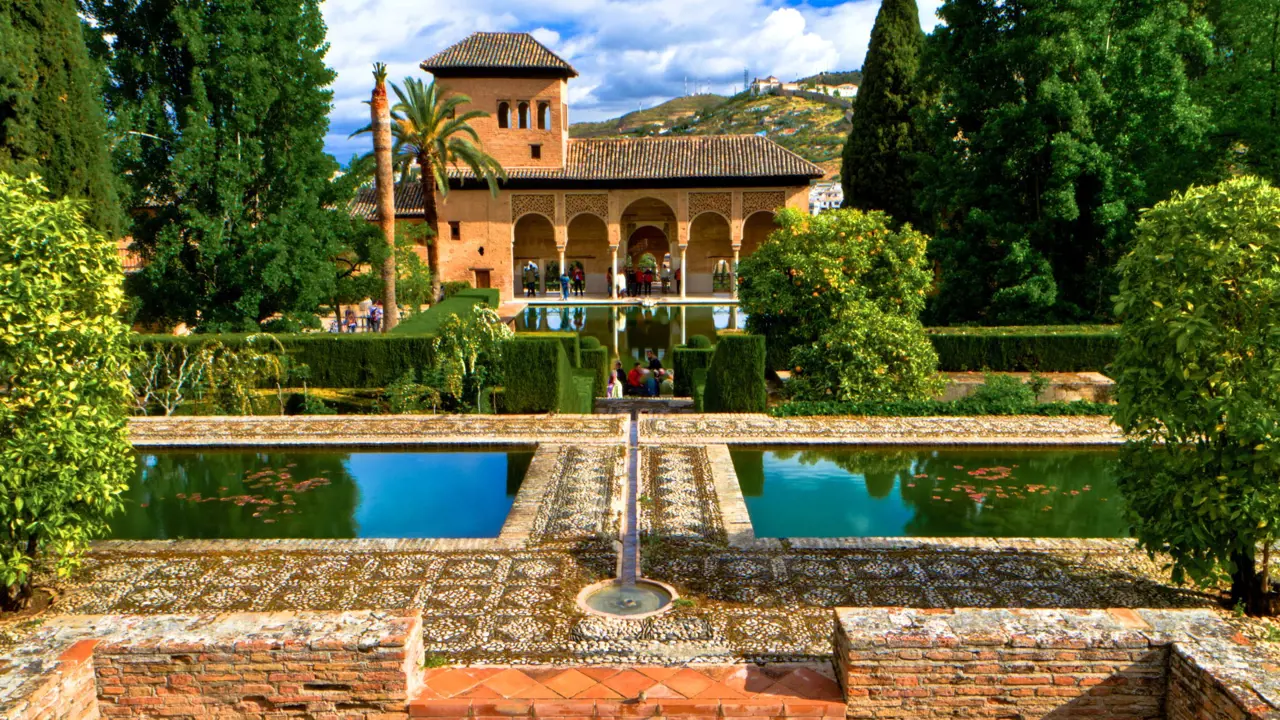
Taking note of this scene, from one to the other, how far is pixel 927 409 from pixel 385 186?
13.0 meters

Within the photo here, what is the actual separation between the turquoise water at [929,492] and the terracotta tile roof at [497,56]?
2372 cm

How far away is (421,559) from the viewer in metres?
7.41

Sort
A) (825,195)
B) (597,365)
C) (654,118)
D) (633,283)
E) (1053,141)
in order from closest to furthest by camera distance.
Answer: (597,365)
(1053,141)
(633,283)
(825,195)
(654,118)

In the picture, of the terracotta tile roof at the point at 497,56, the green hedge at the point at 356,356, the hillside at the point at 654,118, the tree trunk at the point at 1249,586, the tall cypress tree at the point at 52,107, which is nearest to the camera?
the tree trunk at the point at 1249,586

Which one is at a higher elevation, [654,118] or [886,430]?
[654,118]

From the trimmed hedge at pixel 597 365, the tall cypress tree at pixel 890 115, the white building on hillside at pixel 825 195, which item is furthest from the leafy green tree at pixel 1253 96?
the white building on hillside at pixel 825 195

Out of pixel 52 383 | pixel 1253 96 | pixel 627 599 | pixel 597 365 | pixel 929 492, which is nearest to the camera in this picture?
pixel 52 383

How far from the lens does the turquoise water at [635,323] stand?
909 inches

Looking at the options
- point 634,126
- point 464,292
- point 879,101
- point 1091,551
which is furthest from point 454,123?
point 634,126

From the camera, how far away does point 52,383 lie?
19.6ft

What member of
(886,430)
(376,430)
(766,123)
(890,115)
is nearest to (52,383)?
(376,430)

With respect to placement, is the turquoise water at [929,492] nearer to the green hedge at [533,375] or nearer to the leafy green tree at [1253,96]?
the green hedge at [533,375]

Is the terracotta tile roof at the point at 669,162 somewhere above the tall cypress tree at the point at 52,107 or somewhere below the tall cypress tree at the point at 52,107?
above

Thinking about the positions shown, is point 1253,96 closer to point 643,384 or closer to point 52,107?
point 643,384
